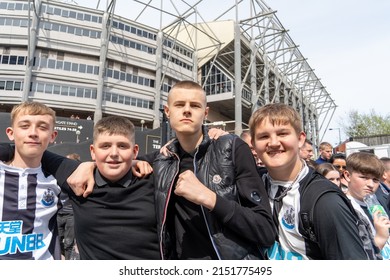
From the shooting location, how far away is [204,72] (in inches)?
1353

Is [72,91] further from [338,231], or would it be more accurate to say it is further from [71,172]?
[338,231]

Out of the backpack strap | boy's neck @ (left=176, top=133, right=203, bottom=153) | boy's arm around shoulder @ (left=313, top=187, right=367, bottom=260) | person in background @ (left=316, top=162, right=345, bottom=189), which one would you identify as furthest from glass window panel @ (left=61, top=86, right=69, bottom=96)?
boy's arm around shoulder @ (left=313, top=187, right=367, bottom=260)

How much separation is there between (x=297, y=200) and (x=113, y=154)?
1.26 m

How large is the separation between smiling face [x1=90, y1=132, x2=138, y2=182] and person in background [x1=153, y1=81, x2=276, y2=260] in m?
0.24

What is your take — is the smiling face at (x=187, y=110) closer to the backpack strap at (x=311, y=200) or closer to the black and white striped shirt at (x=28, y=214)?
the backpack strap at (x=311, y=200)

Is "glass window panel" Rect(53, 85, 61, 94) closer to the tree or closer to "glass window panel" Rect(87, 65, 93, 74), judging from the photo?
"glass window panel" Rect(87, 65, 93, 74)

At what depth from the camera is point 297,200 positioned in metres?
1.64

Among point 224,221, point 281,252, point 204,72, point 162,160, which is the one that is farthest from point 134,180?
point 204,72

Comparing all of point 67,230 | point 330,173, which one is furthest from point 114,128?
point 67,230

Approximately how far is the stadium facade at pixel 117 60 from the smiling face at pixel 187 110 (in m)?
22.8

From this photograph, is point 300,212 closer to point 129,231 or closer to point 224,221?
point 224,221

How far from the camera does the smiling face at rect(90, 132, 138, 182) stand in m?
2.00

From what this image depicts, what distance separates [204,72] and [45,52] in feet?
56.0

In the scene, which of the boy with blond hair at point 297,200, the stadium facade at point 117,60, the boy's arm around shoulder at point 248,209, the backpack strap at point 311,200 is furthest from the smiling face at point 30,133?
the stadium facade at point 117,60
